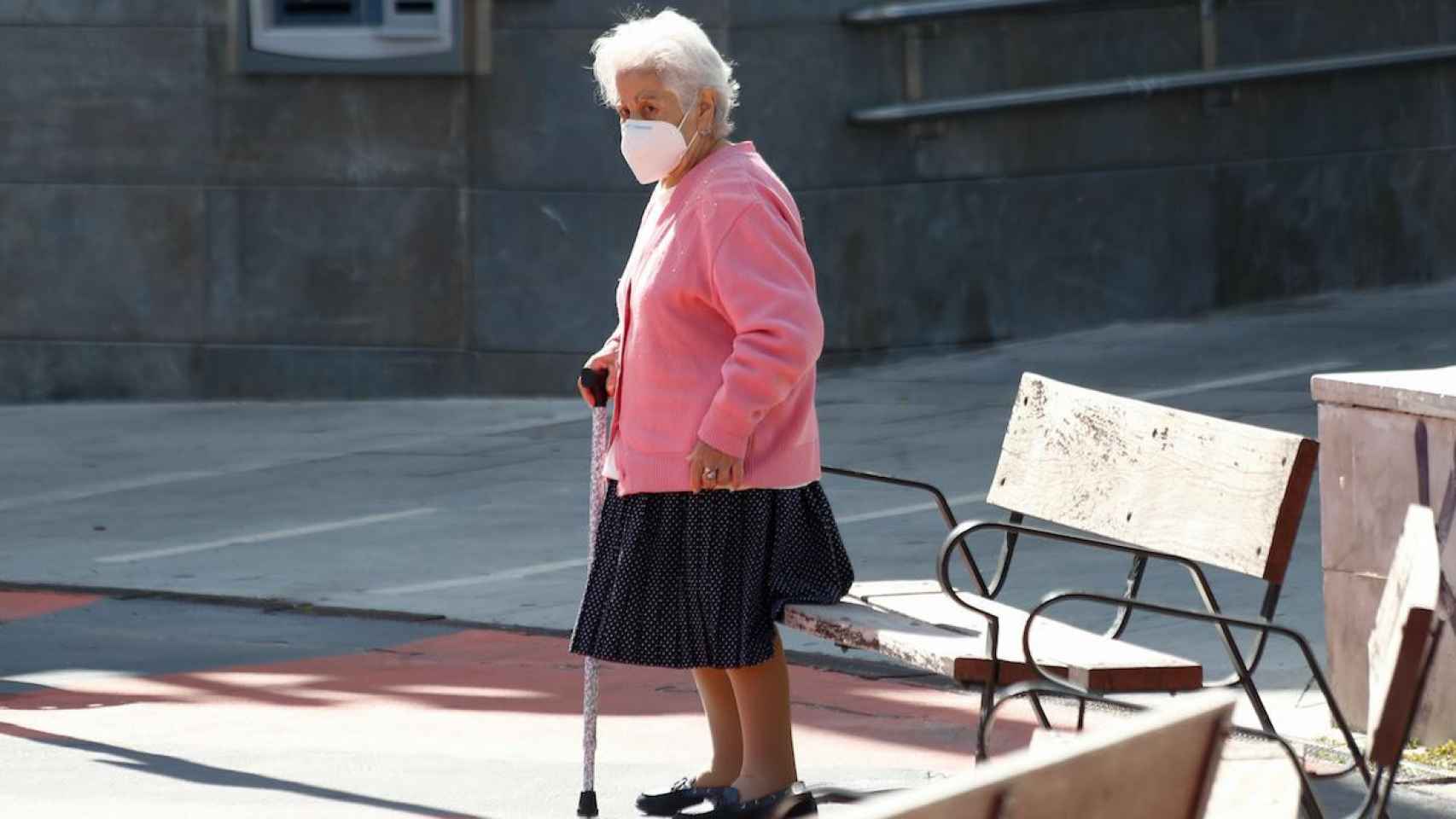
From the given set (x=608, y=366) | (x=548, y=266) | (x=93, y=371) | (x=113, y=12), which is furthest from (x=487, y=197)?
(x=608, y=366)

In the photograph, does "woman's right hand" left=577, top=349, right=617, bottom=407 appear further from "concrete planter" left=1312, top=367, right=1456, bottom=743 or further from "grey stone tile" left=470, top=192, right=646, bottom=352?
"grey stone tile" left=470, top=192, right=646, bottom=352

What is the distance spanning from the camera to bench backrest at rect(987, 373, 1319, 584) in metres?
5.32

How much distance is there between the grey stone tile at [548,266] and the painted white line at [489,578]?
15.5ft

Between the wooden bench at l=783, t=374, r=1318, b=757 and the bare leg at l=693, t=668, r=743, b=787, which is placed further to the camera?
the bare leg at l=693, t=668, r=743, b=787

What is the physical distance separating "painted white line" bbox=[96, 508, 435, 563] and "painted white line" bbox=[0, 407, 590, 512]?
4.95ft

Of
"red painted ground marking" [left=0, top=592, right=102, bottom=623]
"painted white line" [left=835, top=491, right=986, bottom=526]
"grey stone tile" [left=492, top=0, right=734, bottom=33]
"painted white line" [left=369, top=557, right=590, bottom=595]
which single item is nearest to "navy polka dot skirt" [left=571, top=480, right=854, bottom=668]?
"painted white line" [left=369, top=557, right=590, bottom=595]

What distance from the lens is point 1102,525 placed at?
6.01 metres

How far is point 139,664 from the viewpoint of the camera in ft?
26.4

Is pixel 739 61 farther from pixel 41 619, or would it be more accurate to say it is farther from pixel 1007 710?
pixel 1007 710

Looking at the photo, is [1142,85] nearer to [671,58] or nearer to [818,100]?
[818,100]

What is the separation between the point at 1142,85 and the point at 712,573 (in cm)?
1035

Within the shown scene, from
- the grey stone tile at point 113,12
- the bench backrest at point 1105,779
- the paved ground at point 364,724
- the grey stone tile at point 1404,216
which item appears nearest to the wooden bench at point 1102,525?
the paved ground at point 364,724

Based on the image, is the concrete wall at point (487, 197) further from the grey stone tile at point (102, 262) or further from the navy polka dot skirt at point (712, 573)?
the navy polka dot skirt at point (712, 573)

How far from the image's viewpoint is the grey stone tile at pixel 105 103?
48.5ft
